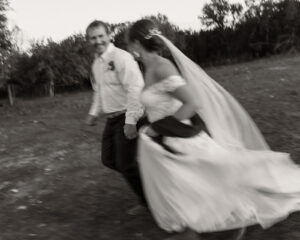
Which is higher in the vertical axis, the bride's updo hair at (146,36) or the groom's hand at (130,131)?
the bride's updo hair at (146,36)

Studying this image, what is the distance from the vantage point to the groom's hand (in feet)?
16.2

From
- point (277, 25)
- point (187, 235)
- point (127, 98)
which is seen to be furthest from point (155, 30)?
point (277, 25)

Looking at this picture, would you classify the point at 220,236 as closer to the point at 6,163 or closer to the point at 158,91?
the point at 158,91

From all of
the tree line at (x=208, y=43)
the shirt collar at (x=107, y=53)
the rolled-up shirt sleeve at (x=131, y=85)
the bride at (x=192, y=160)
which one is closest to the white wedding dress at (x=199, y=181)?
the bride at (x=192, y=160)

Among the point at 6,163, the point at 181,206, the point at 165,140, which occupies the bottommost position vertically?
the point at 6,163

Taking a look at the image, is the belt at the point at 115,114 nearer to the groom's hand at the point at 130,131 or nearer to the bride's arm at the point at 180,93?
the groom's hand at the point at 130,131

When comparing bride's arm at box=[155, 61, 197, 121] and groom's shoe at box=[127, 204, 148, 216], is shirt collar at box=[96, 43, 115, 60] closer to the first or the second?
bride's arm at box=[155, 61, 197, 121]

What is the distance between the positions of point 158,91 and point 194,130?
0.47 m

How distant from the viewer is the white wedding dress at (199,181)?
4297 millimetres

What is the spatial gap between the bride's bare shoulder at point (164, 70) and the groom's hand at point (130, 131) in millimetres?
759

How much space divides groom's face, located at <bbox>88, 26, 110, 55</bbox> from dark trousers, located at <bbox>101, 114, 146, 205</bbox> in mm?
727

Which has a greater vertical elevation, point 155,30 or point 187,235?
point 155,30

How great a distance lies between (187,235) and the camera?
14.6ft

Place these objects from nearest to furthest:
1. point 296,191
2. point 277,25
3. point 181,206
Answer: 1. point 181,206
2. point 296,191
3. point 277,25
